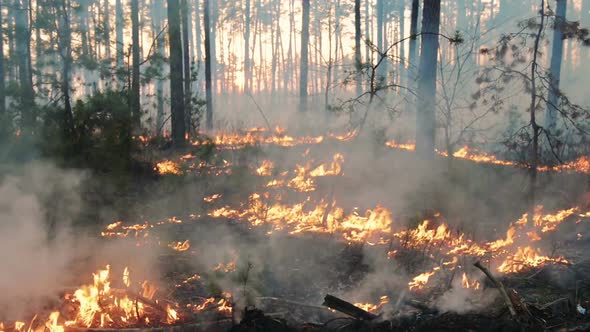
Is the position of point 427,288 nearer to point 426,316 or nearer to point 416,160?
point 426,316

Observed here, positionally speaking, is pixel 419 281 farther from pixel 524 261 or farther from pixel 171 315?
pixel 171 315

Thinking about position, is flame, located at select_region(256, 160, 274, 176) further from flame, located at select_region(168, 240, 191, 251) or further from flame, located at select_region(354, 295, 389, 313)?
flame, located at select_region(354, 295, 389, 313)

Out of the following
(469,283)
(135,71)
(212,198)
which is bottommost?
(212,198)

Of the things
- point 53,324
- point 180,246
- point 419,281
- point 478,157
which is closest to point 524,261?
point 419,281

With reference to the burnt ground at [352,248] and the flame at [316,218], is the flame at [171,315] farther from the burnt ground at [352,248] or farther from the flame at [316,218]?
the flame at [316,218]

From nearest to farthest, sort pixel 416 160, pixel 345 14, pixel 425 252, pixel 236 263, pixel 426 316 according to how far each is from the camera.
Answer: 1. pixel 426 316
2. pixel 236 263
3. pixel 425 252
4. pixel 416 160
5. pixel 345 14

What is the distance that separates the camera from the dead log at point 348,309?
4.17 m

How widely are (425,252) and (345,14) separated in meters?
40.1

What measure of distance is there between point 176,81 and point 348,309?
9560 mm

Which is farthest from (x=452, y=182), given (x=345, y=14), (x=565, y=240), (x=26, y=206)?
(x=345, y=14)

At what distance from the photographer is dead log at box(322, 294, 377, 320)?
4172mm

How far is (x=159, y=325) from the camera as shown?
4184 mm

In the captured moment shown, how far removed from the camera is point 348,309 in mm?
4211

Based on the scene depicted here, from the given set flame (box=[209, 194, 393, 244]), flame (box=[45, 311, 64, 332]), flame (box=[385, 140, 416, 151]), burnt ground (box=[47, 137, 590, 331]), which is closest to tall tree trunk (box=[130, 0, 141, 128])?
burnt ground (box=[47, 137, 590, 331])
